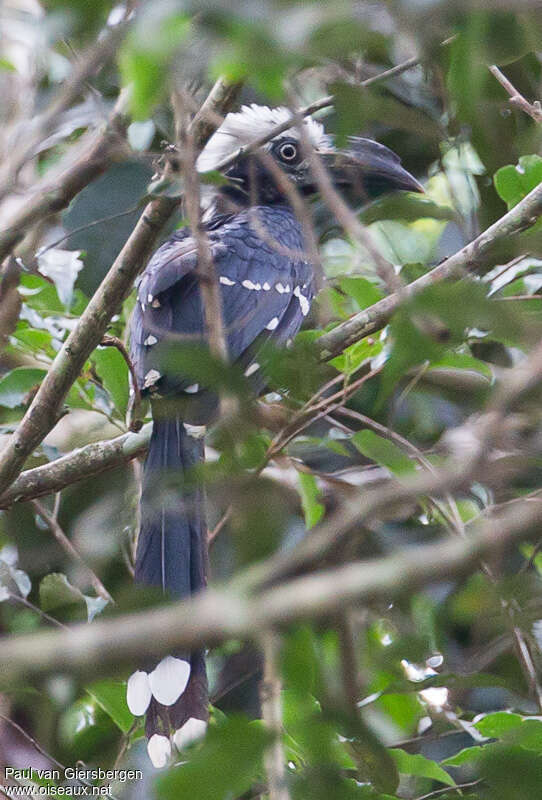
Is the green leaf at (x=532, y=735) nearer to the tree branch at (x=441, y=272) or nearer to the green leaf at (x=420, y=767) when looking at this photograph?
the green leaf at (x=420, y=767)

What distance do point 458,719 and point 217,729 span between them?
1.38 meters

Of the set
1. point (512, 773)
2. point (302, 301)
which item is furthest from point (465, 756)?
point (302, 301)

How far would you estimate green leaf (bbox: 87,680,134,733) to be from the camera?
1.98m

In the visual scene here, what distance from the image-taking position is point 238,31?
2.69 feet

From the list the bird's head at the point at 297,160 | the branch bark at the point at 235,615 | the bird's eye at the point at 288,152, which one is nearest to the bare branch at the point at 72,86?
the branch bark at the point at 235,615

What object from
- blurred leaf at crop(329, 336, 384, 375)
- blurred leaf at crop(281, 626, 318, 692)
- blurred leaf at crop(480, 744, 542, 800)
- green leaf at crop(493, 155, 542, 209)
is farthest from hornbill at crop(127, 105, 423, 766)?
blurred leaf at crop(480, 744, 542, 800)

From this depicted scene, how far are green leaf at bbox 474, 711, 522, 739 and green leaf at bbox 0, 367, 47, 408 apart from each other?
1.24 m

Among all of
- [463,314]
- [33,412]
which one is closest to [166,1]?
[463,314]

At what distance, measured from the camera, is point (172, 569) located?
212cm

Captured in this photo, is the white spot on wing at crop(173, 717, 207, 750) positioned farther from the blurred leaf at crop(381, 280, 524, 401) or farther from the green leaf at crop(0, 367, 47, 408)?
the blurred leaf at crop(381, 280, 524, 401)

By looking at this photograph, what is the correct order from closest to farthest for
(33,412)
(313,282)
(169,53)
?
(169,53)
(33,412)
(313,282)

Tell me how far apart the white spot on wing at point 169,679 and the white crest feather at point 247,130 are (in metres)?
1.56

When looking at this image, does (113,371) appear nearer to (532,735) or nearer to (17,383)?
(17,383)

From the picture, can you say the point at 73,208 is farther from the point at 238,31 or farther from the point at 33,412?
the point at 238,31
